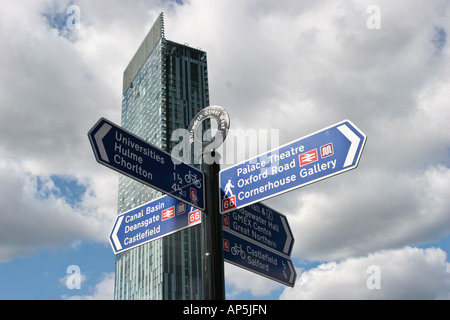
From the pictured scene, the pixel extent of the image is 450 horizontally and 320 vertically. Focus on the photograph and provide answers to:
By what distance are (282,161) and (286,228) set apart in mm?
1738

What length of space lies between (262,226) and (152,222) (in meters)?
1.54

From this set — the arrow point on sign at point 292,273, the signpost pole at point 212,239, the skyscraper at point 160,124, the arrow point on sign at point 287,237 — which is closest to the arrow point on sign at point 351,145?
the signpost pole at point 212,239

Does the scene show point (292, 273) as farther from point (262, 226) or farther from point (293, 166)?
point (293, 166)

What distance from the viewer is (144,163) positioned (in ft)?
19.1

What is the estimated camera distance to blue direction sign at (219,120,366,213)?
5.56 metres

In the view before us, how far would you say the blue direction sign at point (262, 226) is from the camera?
660cm

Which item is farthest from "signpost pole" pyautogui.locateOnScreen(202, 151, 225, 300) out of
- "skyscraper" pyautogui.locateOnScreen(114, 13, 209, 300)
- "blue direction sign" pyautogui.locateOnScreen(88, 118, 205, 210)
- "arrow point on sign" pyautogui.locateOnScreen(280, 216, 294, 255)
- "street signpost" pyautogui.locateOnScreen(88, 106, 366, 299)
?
"skyscraper" pyautogui.locateOnScreen(114, 13, 209, 300)

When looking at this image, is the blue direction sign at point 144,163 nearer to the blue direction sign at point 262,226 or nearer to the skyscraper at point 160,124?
the blue direction sign at point 262,226

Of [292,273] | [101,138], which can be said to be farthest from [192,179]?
[292,273]

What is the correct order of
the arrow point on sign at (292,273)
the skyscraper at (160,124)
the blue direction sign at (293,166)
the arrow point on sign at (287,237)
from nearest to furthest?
the blue direction sign at (293,166), the arrow point on sign at (292,273), the arrow point on sign at (287,237), the skyscraper at (160,124)

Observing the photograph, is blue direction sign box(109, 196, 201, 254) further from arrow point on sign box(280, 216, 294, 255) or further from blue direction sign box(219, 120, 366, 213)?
arrow point on sign box(280, 216, 294, 255)

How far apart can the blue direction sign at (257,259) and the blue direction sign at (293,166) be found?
586 mm
